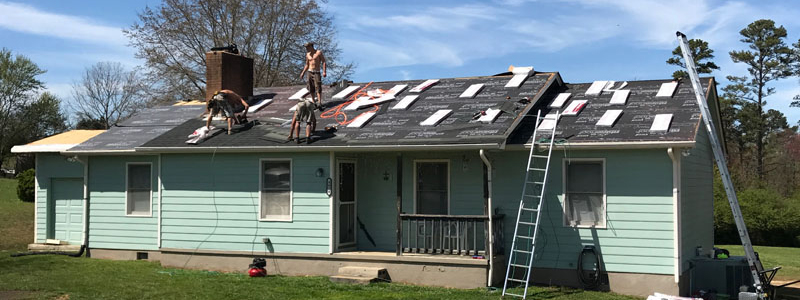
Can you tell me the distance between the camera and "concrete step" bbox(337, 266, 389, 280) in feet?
45.8

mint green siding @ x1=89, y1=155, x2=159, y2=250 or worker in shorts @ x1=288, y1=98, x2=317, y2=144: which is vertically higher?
worker in shorts @ x1=288, y1=98, x2=317, y2=144

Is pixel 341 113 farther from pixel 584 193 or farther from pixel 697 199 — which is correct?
pixel 697 199

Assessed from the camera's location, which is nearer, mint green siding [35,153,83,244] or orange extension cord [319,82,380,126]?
orange extension cord [319,82,380,126]

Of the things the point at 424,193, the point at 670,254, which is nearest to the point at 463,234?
the point at 424,193

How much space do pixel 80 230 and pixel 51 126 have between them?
117 ft

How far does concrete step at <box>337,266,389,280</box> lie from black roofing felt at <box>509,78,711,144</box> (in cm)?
343

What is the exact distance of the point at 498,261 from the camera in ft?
45.0

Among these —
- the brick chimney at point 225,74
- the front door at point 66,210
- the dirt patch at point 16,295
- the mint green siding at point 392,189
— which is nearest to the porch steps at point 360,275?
the mint green siding at point 392,189

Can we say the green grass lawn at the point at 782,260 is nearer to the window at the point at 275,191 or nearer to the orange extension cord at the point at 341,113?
the orange extension cord at the point at 341,113

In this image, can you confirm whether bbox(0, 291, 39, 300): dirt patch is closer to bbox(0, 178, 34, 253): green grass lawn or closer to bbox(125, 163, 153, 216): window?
bbox(125, 163, 153, 216): window

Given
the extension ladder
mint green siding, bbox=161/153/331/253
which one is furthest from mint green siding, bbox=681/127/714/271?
mint green siding, bbox=161/153/331/253

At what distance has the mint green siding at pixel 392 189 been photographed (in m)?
14.7

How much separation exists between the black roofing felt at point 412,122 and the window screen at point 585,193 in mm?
1454

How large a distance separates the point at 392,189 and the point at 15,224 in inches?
518
